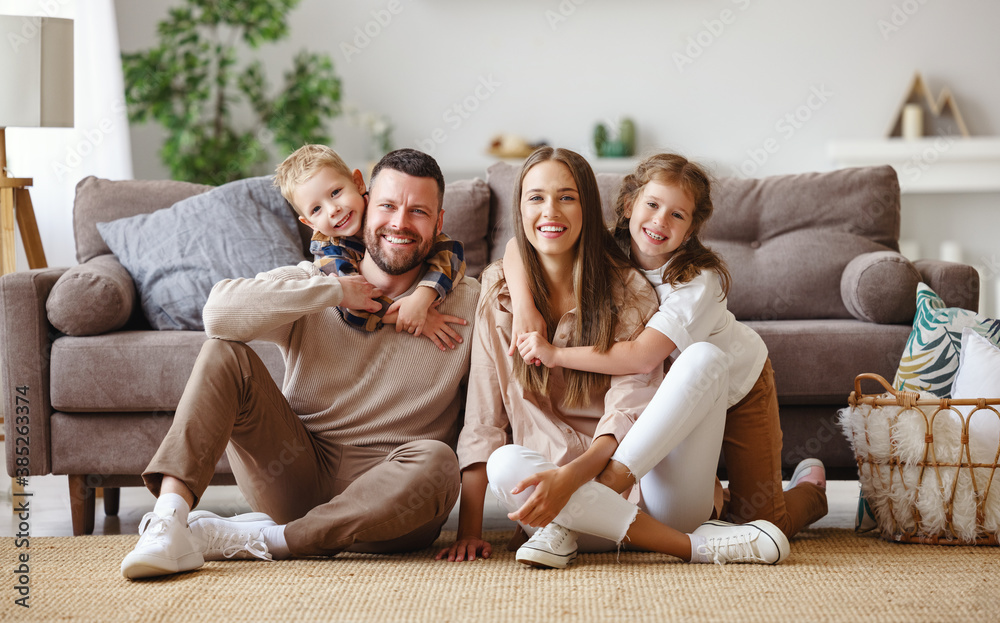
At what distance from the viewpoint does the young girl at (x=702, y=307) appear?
1474mm

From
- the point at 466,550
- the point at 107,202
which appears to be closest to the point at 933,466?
the point at 466,550

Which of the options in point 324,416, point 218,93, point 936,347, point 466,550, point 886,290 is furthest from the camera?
point 218,93

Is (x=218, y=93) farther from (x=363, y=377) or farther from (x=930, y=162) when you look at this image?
(x=930, y=162)

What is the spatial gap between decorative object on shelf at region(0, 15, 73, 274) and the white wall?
5.84ft

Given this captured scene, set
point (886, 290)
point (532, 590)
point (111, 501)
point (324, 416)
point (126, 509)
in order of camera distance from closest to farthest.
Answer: point (532, 590)
point (324, 416)
point (886, 290)
point (111, 501)
point (126, 509)

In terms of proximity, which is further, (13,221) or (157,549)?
(13,221)

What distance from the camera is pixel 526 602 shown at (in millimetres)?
1189

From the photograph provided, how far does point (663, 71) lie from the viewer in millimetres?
4246

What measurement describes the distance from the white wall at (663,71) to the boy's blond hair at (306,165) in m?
2.56

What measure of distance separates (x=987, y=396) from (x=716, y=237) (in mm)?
979

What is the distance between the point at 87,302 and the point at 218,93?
237 cm

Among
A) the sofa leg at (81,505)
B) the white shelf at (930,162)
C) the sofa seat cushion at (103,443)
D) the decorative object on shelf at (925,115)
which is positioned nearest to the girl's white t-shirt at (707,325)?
the sofa seat cushion at (103,443)

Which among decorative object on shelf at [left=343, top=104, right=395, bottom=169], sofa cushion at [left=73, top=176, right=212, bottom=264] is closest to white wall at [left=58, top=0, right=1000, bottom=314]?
decorative object on shelf at [left=343, top=104, right=395, bottom=169]

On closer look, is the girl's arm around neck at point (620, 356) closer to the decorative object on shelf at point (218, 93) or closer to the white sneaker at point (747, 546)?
the white sneaker at point (747, 546)
